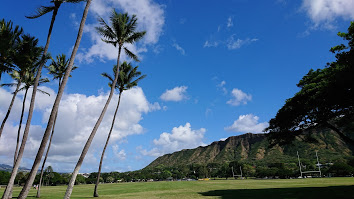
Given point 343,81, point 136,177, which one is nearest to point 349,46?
point 343,81

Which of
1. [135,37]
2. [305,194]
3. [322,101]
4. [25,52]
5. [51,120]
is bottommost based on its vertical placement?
[305,194]

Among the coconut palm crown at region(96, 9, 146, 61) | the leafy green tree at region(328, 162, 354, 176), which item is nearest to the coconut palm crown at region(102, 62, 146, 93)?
the coconut palm crown at region(96, 9, 146, 61)

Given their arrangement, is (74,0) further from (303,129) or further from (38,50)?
(303,129)

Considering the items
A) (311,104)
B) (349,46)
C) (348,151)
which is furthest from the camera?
(348,151)

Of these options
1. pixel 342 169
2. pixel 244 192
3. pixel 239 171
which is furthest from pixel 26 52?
pixel 239 171

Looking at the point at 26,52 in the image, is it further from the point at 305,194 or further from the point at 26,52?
the point at 305,194

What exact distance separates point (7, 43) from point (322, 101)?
27.2 m

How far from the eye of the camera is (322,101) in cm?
2083

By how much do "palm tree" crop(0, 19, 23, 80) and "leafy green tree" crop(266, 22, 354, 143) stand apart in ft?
78.4

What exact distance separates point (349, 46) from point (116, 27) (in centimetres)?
1987

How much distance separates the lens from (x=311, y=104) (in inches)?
854

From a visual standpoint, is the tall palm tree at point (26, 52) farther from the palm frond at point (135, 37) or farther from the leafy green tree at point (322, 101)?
the leafy green tree at point (322, 101)

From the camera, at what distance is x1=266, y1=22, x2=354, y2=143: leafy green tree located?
16578 mm

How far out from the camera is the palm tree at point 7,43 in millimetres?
15727
